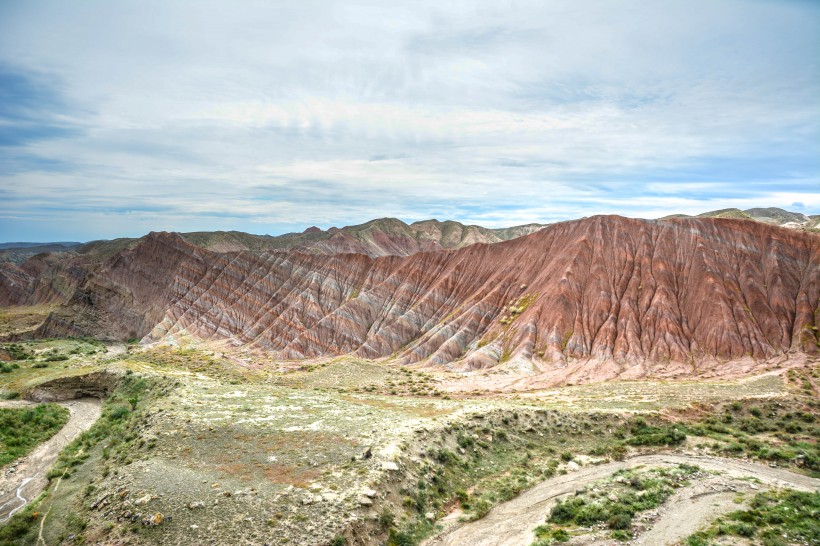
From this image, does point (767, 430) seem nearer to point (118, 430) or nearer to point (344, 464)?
point (344, 464)

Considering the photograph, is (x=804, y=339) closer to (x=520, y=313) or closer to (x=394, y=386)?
(x=520, y=313)

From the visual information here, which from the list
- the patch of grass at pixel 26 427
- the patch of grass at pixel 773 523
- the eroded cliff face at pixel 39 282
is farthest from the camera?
the eroded cliff face at pixel 39 282

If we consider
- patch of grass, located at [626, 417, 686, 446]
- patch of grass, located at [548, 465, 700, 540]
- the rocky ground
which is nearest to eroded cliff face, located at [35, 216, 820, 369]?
the rocky ground

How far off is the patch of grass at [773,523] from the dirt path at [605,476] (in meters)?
0.99

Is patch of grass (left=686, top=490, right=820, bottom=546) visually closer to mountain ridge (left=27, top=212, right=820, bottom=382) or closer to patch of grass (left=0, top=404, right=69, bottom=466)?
mountain ridge (left=27, top=212, right=820, bottom=382)

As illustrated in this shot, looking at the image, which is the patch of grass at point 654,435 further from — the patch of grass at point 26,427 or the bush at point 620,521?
the patch of grass at point 26,427

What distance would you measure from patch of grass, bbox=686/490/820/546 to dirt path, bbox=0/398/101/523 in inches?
1481

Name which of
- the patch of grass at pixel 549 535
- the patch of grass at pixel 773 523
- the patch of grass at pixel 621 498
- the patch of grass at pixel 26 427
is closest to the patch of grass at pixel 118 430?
the patch of grass at pixel 26 427

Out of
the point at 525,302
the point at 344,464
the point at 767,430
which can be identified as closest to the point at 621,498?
the point at 344,464

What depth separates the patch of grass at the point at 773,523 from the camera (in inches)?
725

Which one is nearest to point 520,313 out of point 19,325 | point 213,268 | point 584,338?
point 584,338

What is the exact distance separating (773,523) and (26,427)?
55.0 meters

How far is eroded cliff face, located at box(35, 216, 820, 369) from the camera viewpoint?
66.0 m

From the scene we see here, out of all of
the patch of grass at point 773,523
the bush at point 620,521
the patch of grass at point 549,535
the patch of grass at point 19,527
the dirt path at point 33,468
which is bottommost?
the dirt path at point 33,468
